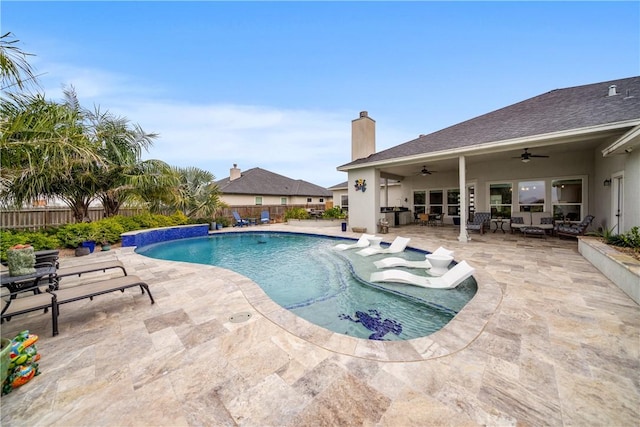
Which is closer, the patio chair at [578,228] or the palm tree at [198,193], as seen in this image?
the patio chair at [578,228]

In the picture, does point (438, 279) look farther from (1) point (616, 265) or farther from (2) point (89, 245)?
(2) point (89, 245)

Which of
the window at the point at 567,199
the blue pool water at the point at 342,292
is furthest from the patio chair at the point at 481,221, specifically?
the blue pool water at the point at 342,292

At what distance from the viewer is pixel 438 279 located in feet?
15.8

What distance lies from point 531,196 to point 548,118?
13.4 ft

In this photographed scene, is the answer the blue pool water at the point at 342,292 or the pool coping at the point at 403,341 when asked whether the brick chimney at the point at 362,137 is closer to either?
the blue pool water at the point at 342,292

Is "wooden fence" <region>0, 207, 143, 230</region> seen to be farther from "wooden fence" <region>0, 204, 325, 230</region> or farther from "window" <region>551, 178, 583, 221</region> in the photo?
"window" <region>551, 178, 583, 221</region>

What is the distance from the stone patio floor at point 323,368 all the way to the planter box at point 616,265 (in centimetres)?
20

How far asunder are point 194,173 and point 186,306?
1352cm

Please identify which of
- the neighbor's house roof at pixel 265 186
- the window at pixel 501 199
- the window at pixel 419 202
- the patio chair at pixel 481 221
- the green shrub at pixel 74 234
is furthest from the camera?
the neighbor's house roof at pixel 265 186

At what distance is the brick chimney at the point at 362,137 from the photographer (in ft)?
41.0

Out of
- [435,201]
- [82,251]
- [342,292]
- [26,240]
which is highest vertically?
[435,201]

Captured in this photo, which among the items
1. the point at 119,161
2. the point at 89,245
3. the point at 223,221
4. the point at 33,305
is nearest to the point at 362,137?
the point at 223,221

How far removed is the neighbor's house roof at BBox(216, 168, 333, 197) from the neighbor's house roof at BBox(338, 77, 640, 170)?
12635 mm

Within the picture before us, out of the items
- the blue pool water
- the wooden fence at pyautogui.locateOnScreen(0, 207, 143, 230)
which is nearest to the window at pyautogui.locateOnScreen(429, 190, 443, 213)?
the blue pool water
